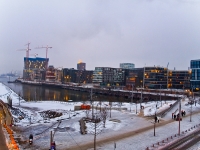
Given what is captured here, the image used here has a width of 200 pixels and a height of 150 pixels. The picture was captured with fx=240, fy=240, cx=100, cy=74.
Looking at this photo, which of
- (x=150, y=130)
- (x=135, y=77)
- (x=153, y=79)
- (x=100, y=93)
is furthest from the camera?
(x=135, y=77)

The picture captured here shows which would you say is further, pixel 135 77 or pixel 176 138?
pixel 135 77

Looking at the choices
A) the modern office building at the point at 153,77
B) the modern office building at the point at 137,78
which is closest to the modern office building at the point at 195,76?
the modern office building at the point at 153,77

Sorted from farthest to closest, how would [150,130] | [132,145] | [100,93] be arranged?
[100,93] < [150,130] < [132,145]

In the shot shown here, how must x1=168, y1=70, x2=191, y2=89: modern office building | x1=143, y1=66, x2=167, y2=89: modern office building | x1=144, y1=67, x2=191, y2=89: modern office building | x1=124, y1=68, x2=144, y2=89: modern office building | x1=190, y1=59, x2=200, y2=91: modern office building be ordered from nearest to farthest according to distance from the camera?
1. x1=190, y1=59, x2=200, y2=91: modern office building
2. x1=143, y1=66, x2=167, y2=89: modern office building
3. x1=144, y1=67, x2=191, y2=89: modern office building
4. x1=168, y1=70, x2=191, y2=89: modern office building
5. x1=124, y1=68, x2=144, y2=89: modern office building

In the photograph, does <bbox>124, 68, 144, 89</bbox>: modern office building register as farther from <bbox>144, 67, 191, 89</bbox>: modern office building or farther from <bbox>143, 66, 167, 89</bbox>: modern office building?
<bbox>144, 67, 191, 89</bbox>: modern office building

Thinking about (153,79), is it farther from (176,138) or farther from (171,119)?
(176,138)

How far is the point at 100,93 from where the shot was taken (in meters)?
134

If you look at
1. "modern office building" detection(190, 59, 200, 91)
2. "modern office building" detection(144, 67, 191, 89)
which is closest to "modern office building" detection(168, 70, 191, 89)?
"modern office building" detection(144, 67, 191, 89)

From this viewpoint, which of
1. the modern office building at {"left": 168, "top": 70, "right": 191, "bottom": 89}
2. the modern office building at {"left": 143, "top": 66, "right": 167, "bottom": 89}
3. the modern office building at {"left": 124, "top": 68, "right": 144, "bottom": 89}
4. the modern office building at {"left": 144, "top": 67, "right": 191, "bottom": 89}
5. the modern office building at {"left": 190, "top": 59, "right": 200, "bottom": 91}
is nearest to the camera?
the modern office building at {"left": 190, "top": 59, "right": 200, "bottom": 91}

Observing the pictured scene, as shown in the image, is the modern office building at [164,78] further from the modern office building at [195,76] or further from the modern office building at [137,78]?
the modern office building at [195,76]

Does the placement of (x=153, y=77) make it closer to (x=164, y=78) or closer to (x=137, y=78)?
(x=164, y=78)

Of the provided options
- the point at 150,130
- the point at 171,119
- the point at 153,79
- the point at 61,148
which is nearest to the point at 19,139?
the point at 61,148

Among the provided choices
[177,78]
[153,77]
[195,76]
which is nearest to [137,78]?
[153,77]

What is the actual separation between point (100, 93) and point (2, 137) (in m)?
108
